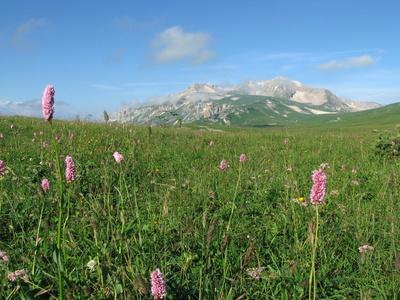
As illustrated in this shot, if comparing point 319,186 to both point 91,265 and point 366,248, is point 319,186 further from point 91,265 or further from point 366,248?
point 91,265

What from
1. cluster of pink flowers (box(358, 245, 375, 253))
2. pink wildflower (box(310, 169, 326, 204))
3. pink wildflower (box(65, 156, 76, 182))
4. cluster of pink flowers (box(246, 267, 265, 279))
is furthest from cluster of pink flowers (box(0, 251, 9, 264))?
cluster of pink flowers (box(358, 245, 375, 253))

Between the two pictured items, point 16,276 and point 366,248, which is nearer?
point 16,276

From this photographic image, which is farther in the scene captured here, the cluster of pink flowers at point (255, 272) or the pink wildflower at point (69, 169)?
the cluster of pink flowers at point (255, 272)

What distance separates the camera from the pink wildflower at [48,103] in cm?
136

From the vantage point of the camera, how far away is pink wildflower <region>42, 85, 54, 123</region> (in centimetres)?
136

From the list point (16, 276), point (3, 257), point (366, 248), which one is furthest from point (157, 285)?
point (366, 248)

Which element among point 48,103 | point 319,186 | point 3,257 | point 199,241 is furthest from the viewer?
point 199,241

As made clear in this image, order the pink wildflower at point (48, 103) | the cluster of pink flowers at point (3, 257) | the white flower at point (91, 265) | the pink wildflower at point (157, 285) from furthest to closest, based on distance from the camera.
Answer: the white flower at point (91, 265)
the cluster of pink flowers at point (3, 257)
the pink wildflower at point (157, 285)
the pink wildflower at point (48, 103)

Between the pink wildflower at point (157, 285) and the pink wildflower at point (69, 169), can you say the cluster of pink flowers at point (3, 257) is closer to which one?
the pink wildflower at point (69, 169)

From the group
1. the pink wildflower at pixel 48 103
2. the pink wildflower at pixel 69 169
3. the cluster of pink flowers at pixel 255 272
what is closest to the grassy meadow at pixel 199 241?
the cluster of pink flowers at pixel 255 272

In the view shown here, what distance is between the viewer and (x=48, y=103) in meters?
1.37

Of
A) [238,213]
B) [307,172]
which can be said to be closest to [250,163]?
[307,172]

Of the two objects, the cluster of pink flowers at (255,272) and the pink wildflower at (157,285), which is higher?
the pink wildflower at (157,285)

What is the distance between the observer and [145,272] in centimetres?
247
